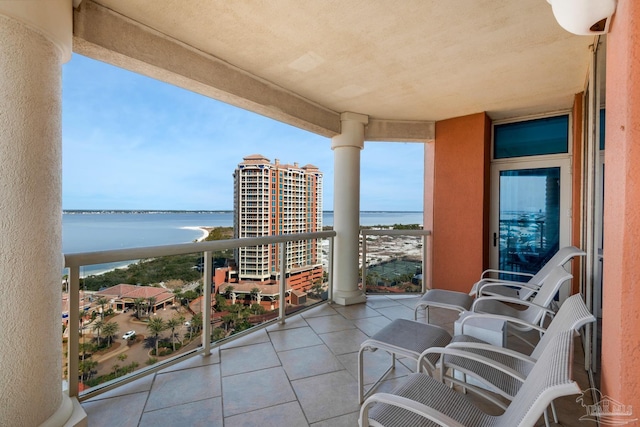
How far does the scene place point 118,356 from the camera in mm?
2172

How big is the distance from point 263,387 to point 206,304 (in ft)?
3.14

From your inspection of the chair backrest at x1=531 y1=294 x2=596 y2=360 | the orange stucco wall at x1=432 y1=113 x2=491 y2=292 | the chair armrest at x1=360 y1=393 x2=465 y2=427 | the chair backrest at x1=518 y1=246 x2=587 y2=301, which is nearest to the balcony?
the chair backrest at x1=518 y1=246 x2=587 y2=301

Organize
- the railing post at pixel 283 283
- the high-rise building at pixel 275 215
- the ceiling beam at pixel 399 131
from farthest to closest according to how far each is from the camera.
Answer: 1. the ceiling beam at pixel 399 131
2. the railing post at pixel 283 283
3. the high-rise building at pixel 275 215

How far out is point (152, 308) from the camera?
230 cm

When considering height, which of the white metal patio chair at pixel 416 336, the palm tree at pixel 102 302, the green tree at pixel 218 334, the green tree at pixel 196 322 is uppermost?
the palm tree at pixel 102 302

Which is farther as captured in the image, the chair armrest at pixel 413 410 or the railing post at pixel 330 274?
the railing post at pixel 330 274

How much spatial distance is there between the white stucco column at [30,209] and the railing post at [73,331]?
446 millimetres

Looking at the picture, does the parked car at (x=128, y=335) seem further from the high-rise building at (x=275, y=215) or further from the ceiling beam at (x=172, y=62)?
the ceiling beam at (x=172, y=62)

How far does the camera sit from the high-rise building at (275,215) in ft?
10.8

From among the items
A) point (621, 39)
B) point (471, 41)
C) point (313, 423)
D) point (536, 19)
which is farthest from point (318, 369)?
point (536, 19)

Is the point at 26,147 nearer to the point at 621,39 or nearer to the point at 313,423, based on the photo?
the point at 313,423

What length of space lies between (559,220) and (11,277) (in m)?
5.65

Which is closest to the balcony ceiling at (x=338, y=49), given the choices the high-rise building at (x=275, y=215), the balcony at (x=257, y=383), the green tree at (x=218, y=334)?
the high-rise building at (x=275, y=215)

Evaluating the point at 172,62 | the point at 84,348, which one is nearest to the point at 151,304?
the point at 84,348
